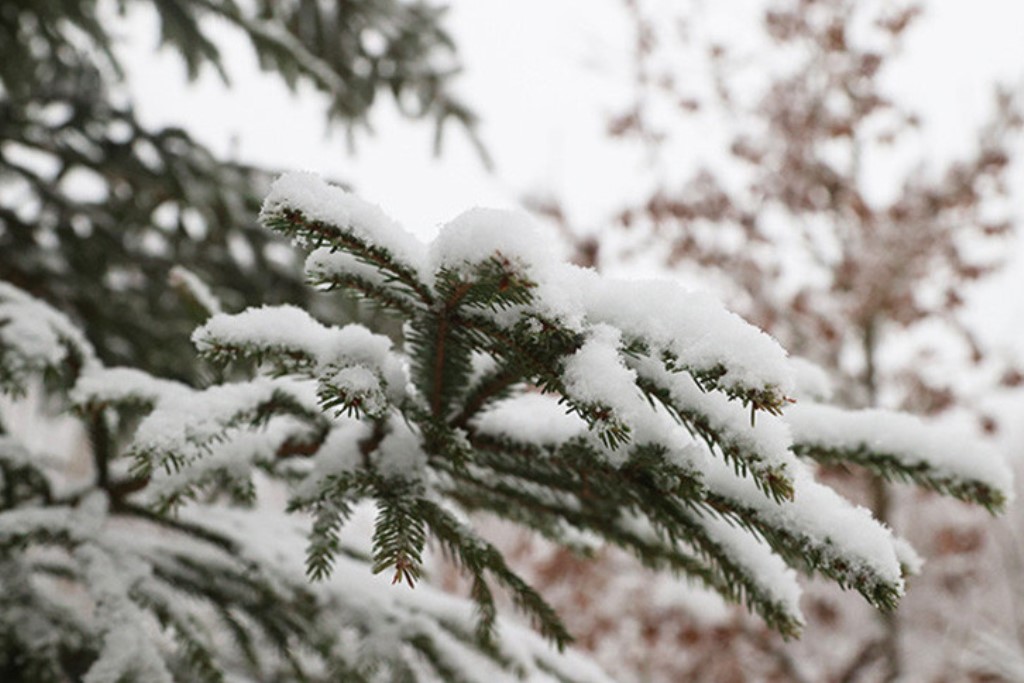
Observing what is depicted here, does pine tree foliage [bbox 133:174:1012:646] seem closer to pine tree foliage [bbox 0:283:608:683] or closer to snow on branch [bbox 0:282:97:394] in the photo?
pine tree foliage [bbox 0:283:608:683]

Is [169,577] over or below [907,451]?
below

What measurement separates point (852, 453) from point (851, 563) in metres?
0.23

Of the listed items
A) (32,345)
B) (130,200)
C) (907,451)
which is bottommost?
(32,345)

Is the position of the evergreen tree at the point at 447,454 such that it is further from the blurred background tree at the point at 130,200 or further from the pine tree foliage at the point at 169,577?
the blurred background tree at the point at 130,200

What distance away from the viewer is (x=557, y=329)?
691 millimetres

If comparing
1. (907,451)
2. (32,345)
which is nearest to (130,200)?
(32,345)

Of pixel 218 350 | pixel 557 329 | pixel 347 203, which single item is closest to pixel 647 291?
pixel 557 329

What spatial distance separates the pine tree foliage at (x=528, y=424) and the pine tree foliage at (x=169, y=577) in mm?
75

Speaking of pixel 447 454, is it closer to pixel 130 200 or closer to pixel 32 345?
pixel 32 345

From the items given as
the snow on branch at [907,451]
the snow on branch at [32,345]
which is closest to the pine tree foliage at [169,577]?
the snow on branch at [32,345]

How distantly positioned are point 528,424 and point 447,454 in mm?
151

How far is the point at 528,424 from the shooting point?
1.01 meters

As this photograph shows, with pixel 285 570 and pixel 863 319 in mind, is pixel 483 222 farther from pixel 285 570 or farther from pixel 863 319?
pixel 863 319

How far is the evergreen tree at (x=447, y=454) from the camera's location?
2.29 ft
